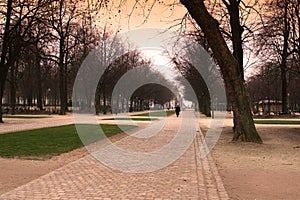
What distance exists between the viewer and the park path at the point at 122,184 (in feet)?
23.1

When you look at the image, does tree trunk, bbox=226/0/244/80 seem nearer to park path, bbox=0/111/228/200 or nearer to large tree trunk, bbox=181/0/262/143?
large tree trunk, bbox=181/0/262/143

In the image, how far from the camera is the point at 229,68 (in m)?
17.4

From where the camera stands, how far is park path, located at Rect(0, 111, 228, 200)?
7.03 metres

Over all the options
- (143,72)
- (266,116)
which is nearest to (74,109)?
(143,72)

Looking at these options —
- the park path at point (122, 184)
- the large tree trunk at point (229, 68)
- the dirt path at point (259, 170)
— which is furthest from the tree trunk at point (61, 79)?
the park path at point (122, 184)

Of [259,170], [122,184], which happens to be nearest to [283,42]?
[259,170]

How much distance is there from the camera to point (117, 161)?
1145 cm

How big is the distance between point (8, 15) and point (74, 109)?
33169 mm

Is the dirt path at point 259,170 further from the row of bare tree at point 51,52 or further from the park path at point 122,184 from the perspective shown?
the row of bare tree at point 51,52

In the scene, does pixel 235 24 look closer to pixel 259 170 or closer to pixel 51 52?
pixel 259 170

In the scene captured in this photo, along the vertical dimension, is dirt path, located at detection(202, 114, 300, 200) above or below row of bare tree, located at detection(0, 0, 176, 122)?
below

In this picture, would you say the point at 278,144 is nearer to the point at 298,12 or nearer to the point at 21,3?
the point at 298,12

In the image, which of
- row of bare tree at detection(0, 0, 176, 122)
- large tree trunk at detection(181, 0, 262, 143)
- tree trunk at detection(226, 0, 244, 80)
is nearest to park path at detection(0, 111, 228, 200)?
large tree trunk at detection(181, 0, 262, 143)

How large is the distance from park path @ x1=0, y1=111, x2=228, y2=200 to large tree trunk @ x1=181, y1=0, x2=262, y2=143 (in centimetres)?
719
